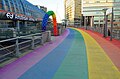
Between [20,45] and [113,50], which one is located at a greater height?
[20,45]

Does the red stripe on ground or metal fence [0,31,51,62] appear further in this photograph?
the red stripe on ground

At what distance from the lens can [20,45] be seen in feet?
54.5

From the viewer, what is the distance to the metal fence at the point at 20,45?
10658 millimetres

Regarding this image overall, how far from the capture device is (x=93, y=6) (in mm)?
120188

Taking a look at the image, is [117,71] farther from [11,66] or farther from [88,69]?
[11,66]

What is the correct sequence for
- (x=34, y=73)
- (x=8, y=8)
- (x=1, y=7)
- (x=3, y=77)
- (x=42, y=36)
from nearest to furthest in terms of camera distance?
(x=3, y=77) < (x=34, y=73) < (x=42, y=36) < (x=1, y=7) < (x=8, y=8)

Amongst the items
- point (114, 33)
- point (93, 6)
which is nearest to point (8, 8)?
point (114, 33)

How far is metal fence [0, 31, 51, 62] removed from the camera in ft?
35.0

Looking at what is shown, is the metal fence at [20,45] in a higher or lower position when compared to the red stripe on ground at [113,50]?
higher

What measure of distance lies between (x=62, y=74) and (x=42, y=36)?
10081 mm

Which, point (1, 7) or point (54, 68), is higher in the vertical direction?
point (1, 7)

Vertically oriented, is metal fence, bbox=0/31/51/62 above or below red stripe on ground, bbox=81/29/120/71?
above

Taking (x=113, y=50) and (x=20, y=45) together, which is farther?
(x=20, y=45)

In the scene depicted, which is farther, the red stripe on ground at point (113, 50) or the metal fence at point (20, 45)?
the red stripe on ground at point (113, 50)
